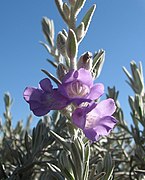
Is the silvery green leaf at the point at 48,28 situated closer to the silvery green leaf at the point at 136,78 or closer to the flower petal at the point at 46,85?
the silvery green leaf at the point at 136,78

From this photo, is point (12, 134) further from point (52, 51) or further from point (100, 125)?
point (100, 125)

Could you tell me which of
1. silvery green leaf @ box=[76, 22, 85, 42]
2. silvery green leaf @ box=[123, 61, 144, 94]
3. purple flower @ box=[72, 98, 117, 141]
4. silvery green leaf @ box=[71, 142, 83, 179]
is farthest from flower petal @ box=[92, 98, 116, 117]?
silvery green leaf @ box=[123, 61, 144, 94]

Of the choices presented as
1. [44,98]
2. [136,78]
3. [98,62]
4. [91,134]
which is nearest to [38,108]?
[44,98]

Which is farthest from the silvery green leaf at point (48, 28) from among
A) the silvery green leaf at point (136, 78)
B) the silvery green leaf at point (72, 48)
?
the silvery green leaf at point (72, 48)

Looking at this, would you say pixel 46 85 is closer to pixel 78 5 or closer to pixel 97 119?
pixel 97 119

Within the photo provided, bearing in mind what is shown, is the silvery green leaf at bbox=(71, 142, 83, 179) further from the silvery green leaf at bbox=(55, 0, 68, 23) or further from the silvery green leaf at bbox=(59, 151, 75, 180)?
the silvery green leaf at bbox=(55, 0, 68, 23)
